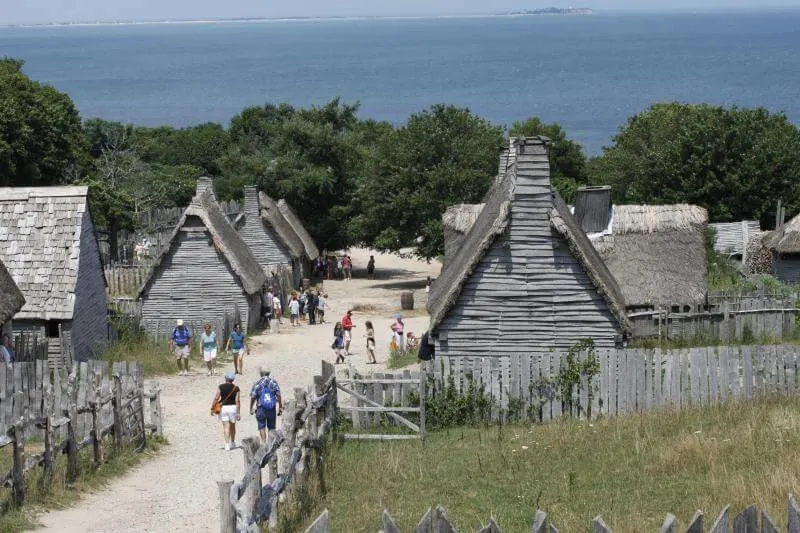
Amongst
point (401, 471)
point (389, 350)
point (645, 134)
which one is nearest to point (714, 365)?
point (401, 471)

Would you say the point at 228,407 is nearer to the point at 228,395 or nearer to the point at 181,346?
the point at 228,395

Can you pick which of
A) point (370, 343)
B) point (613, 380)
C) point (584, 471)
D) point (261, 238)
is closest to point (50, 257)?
point (370, 343)

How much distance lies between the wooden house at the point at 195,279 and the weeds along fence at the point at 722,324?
12.2 m

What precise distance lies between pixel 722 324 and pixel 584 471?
17629 mm

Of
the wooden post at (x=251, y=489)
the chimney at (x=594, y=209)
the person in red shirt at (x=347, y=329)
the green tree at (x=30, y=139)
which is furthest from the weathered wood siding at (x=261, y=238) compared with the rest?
the wooden post at (x=251, y=489)

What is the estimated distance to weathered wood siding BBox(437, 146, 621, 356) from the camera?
24.5 meters

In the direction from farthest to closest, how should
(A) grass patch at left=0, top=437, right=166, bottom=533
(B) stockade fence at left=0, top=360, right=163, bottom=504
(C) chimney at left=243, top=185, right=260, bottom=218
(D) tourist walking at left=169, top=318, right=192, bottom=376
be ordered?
(C) chimney at left=243, top=185, right=260, bottom=218 < (D) tourist walking at left=169, top=318, right=192, bottom=376 < (B) stockade fence at left=0, top=360, right=163, bottom=504 < (A) grass patch at left=0, top=437, right=166, bottom=533

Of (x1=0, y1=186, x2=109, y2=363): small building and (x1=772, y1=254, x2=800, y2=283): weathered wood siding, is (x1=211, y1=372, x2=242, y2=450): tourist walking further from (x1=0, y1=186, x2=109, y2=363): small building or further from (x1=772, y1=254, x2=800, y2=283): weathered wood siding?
(x1=772, y1=254, x2=800, y2=283): weathered wood siding

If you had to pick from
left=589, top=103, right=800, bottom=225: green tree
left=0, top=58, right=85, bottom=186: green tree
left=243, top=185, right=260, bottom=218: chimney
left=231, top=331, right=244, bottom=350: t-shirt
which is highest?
left=0, top=58, right=85, bottom=186: green tree

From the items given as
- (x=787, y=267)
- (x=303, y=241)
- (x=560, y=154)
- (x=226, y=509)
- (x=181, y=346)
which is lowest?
(x=226, y=509)

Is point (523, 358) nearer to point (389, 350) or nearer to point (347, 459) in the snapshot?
point (347, 459)

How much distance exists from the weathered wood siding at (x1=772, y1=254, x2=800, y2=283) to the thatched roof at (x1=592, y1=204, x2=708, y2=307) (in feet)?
25.5

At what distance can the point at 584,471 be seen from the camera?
58.5 ft

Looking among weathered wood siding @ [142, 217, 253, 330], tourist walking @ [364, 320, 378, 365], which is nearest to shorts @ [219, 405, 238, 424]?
tourist walking @ [364, 320, 378, 365]
